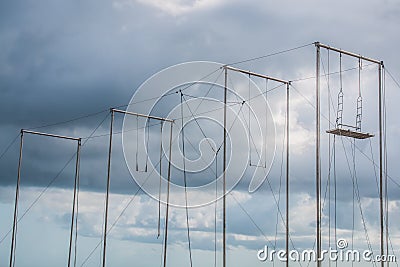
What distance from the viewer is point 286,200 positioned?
29000mm

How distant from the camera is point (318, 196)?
23.6 m

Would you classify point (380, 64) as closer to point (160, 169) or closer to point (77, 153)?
point (160, 169)

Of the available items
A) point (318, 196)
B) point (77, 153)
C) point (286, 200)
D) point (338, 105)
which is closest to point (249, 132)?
point (286, 200)

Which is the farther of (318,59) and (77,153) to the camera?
(77,153)

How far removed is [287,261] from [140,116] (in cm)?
1216

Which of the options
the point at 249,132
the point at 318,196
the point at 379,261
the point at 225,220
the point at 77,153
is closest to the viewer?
the point at 318,196

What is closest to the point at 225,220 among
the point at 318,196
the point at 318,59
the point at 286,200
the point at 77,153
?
the point at 286,200

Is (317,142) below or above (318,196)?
above

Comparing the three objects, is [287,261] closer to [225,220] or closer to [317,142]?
[225,220]

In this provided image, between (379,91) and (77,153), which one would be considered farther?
(77,153)

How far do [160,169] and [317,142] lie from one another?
14.9 meters

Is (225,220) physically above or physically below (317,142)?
below

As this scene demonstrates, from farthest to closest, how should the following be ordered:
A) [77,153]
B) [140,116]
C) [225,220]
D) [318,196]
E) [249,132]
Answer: [77,153], [140,116], [249,132], [225,220], [318,196]

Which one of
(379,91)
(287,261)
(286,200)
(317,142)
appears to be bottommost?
(287,261)
